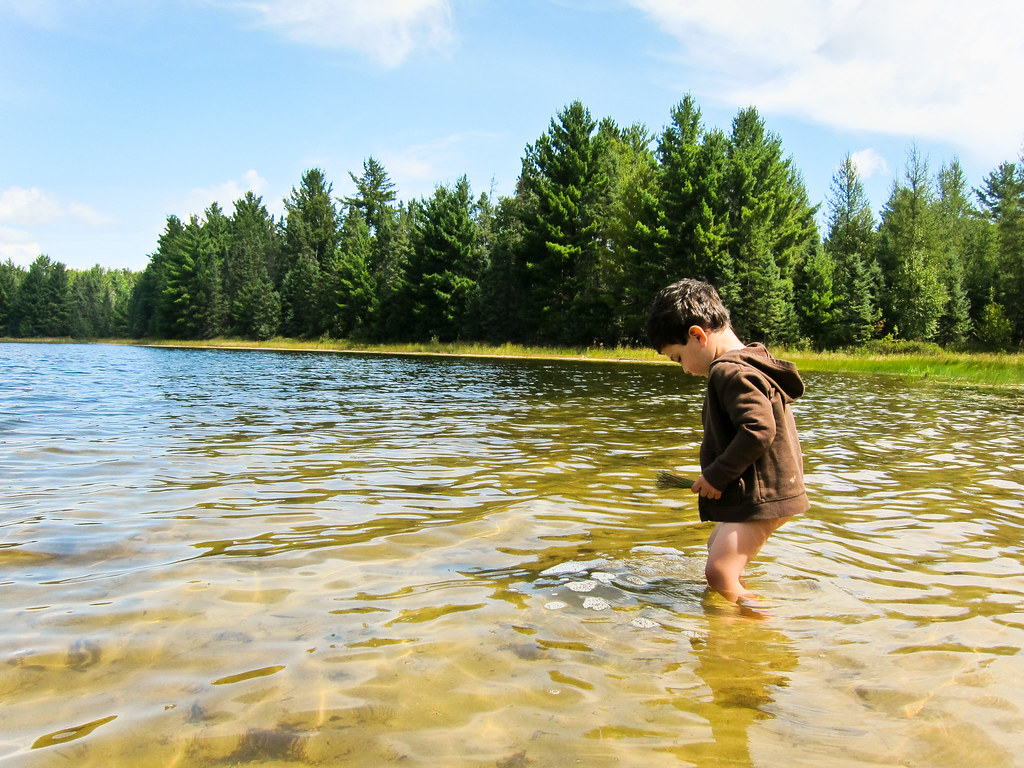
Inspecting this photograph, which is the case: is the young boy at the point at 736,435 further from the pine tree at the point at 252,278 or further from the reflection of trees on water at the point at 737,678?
the pine tree at the point at 252,278

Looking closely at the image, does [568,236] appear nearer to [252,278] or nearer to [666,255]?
[666,255]

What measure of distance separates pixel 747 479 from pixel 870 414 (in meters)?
11.1

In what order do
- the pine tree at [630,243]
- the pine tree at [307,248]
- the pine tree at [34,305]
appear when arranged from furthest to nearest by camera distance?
the pine tree at [34,305], the pine tree at [307,248], the pine tree at [630,243]

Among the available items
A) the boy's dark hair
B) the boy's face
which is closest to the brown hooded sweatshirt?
the boy's face

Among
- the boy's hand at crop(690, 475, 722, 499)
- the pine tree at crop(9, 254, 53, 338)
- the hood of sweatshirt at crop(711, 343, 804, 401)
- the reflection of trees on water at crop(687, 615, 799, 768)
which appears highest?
the pine tree at crop(9, 254, 53, 338)

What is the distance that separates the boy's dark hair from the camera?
362 centimetres

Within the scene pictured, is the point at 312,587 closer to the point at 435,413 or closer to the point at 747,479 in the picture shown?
the point at 747,479

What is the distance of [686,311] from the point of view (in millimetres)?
3625

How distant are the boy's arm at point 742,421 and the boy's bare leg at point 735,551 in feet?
0.89

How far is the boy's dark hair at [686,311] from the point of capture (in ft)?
11.9

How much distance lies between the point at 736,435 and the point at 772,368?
0.44 meters

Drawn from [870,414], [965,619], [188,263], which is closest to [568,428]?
[870,414]

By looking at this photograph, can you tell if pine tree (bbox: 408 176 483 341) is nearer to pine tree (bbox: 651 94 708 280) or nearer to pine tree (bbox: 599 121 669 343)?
pine tree (bbox: 599 121 669 343)

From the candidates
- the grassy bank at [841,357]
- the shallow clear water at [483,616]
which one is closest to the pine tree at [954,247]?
the grassy bank at [841,357]
